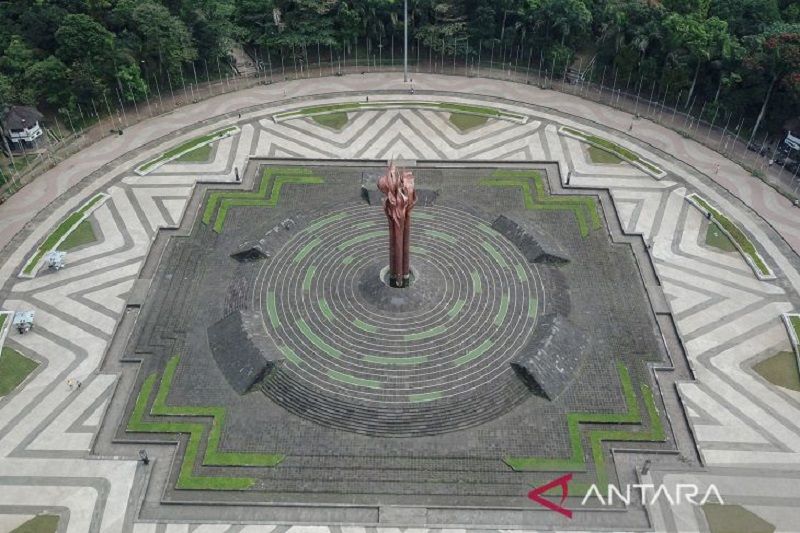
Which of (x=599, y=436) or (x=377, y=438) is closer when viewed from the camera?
(x=377, y=438)

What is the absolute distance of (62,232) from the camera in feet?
212

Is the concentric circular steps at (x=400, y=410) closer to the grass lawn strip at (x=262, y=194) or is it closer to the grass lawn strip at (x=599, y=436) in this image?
the grass lawn strip at (x=599, y=436)

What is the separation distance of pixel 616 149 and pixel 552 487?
45.1 m

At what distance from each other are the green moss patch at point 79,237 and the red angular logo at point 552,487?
153ft

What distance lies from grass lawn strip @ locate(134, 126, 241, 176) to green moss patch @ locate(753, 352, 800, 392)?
59.8 metres

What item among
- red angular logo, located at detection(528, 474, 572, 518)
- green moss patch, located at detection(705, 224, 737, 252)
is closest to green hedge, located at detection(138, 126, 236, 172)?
red angular logo, located at detection(528, 474, 572, 518)

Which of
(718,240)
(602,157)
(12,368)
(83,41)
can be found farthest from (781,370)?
(83,41)

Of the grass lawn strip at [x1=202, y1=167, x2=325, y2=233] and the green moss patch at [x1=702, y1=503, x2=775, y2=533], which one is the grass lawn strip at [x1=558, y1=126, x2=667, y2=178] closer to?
the grass lawn strip at [x1=202, y1=167, x2=325, y2=233]

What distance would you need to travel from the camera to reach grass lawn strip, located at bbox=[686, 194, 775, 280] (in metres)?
60.7

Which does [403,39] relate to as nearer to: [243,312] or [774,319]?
[243,312]

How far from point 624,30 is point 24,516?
81775 mm

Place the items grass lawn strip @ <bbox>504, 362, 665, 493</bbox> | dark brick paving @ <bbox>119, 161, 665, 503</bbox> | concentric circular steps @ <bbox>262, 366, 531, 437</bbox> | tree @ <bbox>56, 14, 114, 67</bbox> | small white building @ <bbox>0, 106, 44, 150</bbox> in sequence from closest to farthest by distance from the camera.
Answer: dark brick paving @ <bbox>119, 161, 665, 503</bbox>
grass lawn strip @ <bbox>504, 362, 665, 493</bbox>
concentric circular steps @ <bbox>262, 366, 531, 437</bbox>
small white building @ <bbox>0, 106, 44, 150</bbox>
tree @ <bbox>56, 14, 114, 67</bbox>

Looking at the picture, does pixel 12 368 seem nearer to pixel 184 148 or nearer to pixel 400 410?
pixel 400 410

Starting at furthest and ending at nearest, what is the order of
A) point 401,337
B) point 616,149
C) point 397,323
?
point 616,149 → point 397,323 → point 401,337
